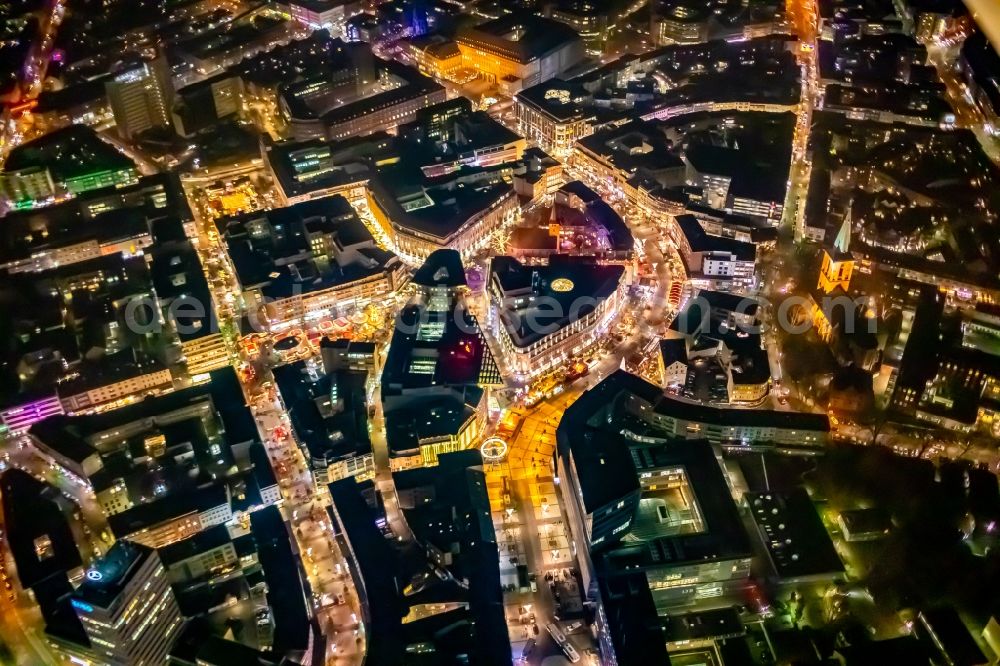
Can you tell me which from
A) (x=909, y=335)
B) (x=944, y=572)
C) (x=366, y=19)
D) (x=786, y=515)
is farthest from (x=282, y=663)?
(x=366, y=19)

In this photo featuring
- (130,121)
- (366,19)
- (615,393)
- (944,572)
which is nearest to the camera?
(944,572)

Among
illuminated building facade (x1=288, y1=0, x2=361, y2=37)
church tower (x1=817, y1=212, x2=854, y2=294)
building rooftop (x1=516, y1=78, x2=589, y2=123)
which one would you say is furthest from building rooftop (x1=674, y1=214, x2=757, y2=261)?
illuminated building facade (x1=288, y1=0, x2=361, y2=37)

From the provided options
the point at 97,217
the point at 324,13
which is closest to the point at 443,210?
the point at 97,217

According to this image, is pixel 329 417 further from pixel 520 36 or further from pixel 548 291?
pixel 520 36

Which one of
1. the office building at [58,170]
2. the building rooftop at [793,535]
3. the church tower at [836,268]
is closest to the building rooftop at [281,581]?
the building rooftop at [793,535]

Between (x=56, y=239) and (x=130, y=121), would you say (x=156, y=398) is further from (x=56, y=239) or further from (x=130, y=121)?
(x=130, y=121)

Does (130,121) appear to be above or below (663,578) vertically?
→ above

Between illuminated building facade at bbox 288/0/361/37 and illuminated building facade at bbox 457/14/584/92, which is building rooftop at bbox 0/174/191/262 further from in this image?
illuminated building facade at bbox 457/14/584/92
